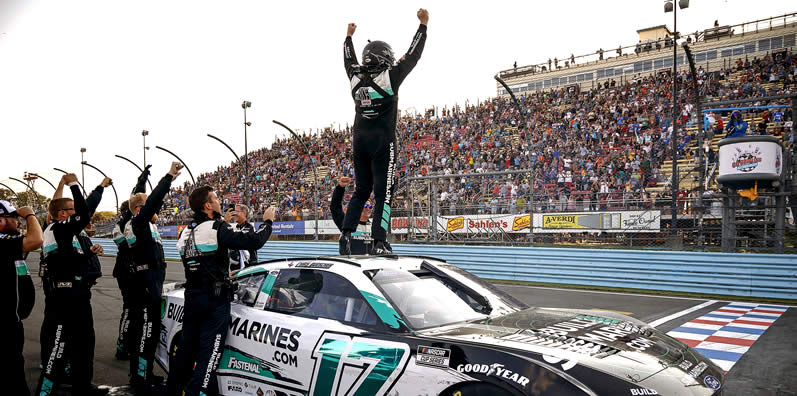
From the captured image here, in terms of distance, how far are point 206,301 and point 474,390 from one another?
7.43ft

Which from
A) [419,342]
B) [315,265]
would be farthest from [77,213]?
[419,342]

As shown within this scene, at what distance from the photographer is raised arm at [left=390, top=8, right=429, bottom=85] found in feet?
16.3

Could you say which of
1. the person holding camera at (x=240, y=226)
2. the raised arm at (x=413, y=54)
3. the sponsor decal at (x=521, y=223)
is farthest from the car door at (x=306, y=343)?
the sponsor decal at (x=521, y=223)

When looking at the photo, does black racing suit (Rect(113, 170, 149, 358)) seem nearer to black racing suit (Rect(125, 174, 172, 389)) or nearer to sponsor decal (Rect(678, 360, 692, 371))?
black racing suit (Rect(125, 174, 172, 389))

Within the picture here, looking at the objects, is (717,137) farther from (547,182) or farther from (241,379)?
(241,379)

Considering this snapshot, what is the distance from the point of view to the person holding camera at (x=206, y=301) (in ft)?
13.1

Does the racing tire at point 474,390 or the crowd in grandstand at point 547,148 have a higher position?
the crowd in grandstand at point 547,148

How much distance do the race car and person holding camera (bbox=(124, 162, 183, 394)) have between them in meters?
1.21

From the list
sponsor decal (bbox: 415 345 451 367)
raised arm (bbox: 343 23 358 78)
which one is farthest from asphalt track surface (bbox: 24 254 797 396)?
raised arm (bbox: 343 23 358 78)

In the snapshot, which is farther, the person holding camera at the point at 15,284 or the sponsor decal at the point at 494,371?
the person holding camera at the point at 15,284

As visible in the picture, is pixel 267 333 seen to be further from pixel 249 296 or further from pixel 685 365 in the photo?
pixel 685 365

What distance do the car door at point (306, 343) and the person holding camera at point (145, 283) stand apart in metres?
1.36

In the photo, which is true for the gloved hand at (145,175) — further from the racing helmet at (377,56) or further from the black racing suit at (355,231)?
the racing helmet at (377,56)

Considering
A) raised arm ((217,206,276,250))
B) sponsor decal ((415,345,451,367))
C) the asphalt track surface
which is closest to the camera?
sponsor decal ((415,345,451,367))
